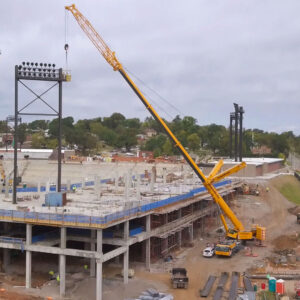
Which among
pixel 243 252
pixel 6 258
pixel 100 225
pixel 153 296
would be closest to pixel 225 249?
pixel 243 252

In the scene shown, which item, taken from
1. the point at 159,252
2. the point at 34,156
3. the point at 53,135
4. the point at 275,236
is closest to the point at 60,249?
the point at 159,252

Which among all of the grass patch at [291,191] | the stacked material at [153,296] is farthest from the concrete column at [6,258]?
the grass patch at [291,191]

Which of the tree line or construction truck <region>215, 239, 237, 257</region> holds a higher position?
the tree line

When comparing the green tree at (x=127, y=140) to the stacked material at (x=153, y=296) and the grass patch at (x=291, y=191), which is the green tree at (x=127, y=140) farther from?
the stacked material at (x=153, y=296)

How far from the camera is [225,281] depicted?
131 ft

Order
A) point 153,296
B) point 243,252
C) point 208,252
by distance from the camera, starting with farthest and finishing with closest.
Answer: point 243,252, point 208,252, point 153,296

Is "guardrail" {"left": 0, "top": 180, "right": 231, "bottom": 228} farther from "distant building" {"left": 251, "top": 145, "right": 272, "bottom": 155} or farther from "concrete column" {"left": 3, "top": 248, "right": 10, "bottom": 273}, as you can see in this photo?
"distant building" {"left": 251, "top": 145, "right": 272, "bottom": 155}

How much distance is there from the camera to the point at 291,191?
313 feet

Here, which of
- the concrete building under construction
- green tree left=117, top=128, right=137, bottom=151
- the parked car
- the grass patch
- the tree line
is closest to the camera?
the concrete building under construction

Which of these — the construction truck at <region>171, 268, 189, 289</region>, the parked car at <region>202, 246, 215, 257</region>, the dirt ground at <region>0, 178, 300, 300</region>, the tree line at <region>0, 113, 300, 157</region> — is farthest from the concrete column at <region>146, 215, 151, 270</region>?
the tree line at <region>0, 113, 300, 157</region>

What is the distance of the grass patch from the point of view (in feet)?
293

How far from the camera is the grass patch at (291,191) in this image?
89381 millimetres

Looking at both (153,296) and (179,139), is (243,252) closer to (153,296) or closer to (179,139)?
(153,296)

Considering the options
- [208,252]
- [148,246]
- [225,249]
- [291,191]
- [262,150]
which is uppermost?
[262,150]
